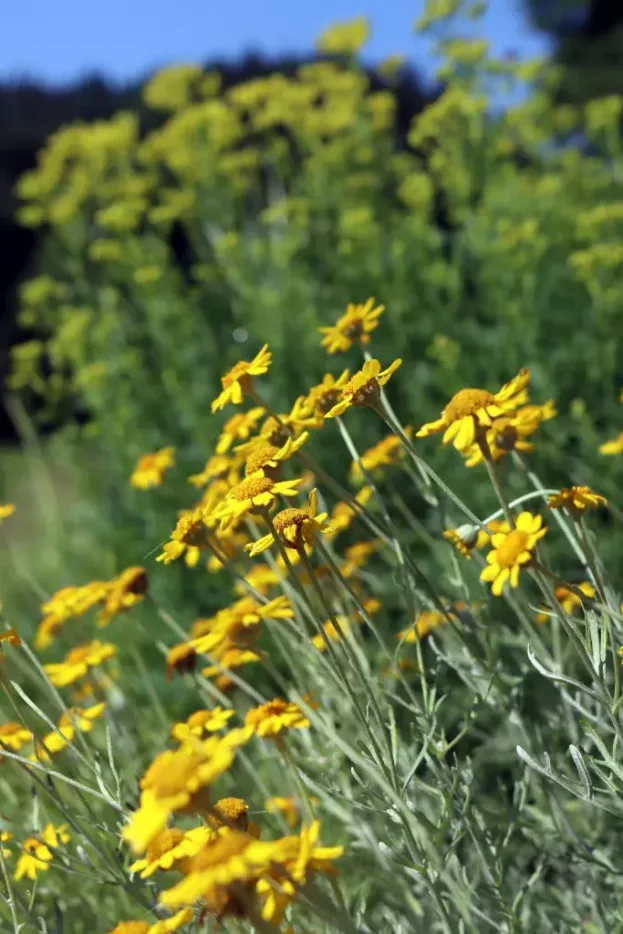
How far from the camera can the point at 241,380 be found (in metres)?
1.66

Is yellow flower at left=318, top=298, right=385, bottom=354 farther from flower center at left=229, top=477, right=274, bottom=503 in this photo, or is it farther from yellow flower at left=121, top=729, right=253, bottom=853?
yellow flower at left=121, top=729, right=253, bottom=853

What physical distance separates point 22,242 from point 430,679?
25.1ft

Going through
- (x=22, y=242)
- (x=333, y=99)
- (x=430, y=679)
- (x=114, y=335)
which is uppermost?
(x=22, y=242)

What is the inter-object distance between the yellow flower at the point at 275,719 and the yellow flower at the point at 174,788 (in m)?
0.46

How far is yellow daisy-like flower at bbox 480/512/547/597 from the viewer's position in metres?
1.22

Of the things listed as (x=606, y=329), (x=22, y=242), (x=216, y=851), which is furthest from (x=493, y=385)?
(x=22, y=242)

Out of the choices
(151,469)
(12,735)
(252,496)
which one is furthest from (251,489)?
(151,469)

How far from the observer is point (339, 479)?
3518 millimetres

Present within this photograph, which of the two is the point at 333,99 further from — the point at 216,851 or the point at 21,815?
the point at 216,851

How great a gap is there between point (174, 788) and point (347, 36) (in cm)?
399

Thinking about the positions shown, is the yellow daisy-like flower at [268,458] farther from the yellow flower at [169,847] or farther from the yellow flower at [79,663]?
the yellow flower at [79,663]

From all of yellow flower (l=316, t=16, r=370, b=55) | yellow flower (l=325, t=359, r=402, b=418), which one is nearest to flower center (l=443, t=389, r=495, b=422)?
yellow flower (l=325, t=359, r=402, b=418)

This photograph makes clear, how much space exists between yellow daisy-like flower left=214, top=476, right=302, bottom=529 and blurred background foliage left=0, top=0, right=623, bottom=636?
1609mm

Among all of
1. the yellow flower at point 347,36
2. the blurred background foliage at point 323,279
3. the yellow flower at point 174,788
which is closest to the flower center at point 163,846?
the yellow flower at point 174,788
